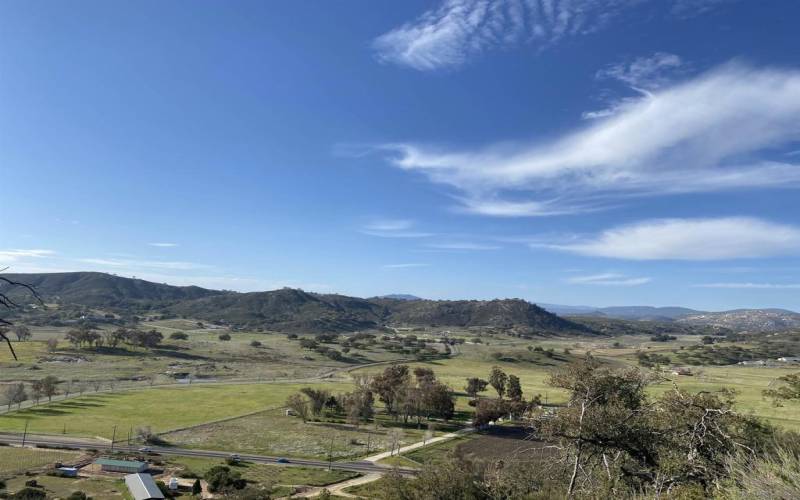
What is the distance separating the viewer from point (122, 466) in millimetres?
53438

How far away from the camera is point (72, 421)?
75625 mm

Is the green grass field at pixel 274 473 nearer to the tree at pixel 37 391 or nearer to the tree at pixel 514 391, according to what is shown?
the tree at pixel 514 391

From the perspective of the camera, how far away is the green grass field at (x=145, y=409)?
7262cm

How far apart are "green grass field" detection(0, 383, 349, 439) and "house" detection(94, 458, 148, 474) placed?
49.8 ft

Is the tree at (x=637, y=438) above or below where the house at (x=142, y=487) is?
above

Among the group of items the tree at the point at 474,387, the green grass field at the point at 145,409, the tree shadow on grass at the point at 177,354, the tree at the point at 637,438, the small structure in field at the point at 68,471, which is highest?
the tree at the point at 637,438

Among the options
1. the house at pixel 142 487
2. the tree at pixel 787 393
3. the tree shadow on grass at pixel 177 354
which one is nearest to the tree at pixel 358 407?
the house at pixel 142 487

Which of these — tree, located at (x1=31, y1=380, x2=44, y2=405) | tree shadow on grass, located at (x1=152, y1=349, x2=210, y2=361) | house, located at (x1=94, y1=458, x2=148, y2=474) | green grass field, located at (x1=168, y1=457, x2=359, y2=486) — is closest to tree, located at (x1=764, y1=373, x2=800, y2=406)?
green grass field, located at (x1=168, y1=457, x2=359, y2=486)

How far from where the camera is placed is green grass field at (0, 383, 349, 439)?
7262cm

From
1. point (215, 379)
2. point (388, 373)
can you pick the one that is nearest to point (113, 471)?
point (388, 373)

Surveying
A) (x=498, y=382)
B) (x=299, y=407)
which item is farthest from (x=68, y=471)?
(x=498, y=382)

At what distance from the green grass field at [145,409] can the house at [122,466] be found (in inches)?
598

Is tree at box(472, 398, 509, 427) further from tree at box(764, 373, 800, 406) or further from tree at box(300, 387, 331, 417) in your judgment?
tree at box(764, 373, 800, 406)

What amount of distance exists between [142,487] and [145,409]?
46.3m
